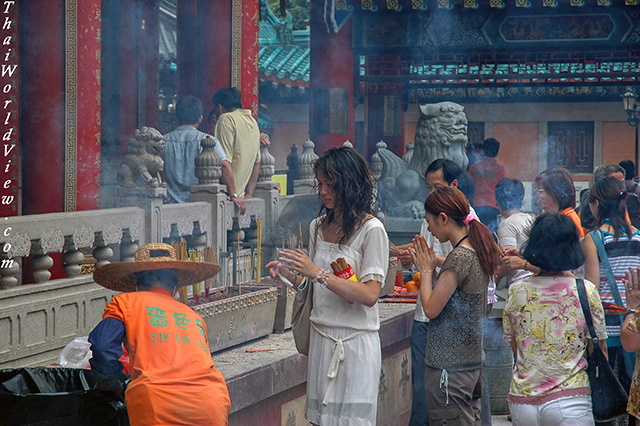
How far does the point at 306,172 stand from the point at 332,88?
18.3ft

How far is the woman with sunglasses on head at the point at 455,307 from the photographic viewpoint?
309cm

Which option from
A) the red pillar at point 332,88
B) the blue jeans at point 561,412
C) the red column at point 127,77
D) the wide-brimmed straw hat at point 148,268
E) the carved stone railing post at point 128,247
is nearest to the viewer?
the wide-brimmed straw hat at point 148,268

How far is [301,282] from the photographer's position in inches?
119

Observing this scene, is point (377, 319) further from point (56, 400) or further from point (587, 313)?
point (56, 400)

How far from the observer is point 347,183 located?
2.88 meters

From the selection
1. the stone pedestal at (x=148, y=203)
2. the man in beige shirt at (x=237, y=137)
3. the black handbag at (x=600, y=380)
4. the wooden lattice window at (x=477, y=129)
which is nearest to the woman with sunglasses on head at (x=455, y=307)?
the black handbag at (x=600, y=380)

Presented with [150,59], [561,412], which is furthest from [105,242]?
[150,59]

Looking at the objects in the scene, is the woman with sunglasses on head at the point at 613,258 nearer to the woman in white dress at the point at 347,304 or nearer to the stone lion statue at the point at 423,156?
the woman in white dress at the point at 347,304

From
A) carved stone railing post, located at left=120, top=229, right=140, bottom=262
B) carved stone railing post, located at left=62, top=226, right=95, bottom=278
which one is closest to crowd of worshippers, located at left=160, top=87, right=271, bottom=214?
carved stone railing post, located at left=120, top=229, right=140, bottom=262

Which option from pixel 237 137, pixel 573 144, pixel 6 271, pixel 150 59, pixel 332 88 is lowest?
pixel 6 271

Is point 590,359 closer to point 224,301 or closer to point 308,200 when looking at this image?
point 224,301

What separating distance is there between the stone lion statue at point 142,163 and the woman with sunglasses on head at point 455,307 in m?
2.04

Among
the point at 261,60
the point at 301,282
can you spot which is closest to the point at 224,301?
the point at 301,282

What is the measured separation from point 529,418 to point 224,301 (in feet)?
4.96
